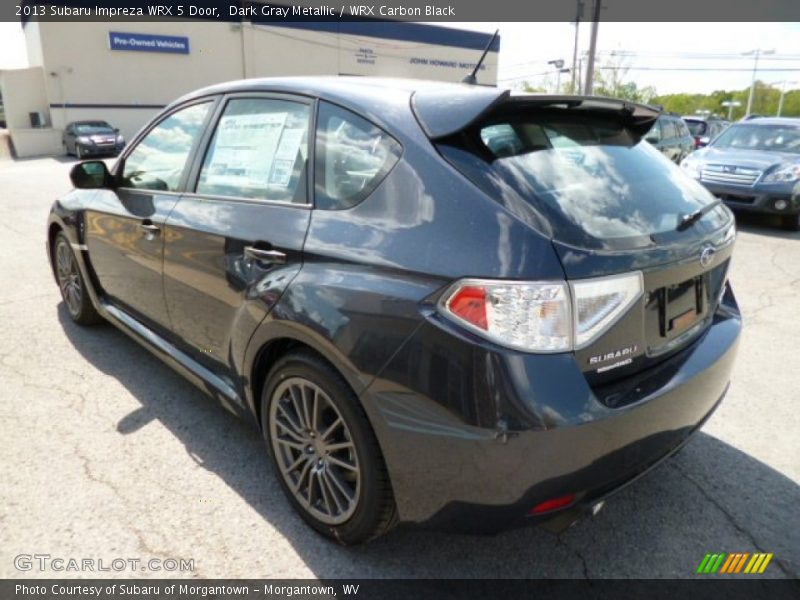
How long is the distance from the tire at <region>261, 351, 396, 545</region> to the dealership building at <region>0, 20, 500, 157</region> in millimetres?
26807

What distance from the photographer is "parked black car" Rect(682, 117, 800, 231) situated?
8773mm

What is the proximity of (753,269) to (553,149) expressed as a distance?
Result: 5.62 m

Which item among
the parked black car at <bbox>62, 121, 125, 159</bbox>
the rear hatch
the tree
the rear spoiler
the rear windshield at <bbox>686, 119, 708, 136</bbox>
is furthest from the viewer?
the tree

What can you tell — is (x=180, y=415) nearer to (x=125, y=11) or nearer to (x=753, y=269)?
(x=753, y=269)

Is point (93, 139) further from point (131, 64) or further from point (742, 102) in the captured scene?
point (742, 102)

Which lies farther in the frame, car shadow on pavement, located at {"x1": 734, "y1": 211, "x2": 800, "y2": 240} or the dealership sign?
the dealership sign

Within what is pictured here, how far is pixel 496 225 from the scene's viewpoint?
6.08 ft

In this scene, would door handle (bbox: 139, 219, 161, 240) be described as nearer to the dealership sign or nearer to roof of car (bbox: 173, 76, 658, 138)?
roof of car (bbox: 173, 76, 658, 138)

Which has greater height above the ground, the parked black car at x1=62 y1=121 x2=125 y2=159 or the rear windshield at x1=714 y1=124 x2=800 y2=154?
the rear windshield at x1=714 y1=124 x2=800 y2=154

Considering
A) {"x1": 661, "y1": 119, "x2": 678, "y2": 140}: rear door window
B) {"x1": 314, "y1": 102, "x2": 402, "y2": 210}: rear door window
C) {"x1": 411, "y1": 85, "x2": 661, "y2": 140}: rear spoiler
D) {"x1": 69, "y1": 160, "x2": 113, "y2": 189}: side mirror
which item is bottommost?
{"x1": 661, "y1": 119, "x2": 678, "y2": 140}: rear door window

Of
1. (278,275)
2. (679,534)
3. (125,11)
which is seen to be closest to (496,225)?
(278,275)

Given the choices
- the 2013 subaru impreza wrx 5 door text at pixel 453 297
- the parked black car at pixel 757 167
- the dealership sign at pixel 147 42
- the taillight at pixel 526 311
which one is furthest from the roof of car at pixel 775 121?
the dealership sign at pixel 147 42

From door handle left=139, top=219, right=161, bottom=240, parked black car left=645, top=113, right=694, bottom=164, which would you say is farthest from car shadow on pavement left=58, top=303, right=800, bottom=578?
parked black car left=645, top=113, right=694, bottom=164

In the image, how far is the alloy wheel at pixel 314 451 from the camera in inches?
89.8
